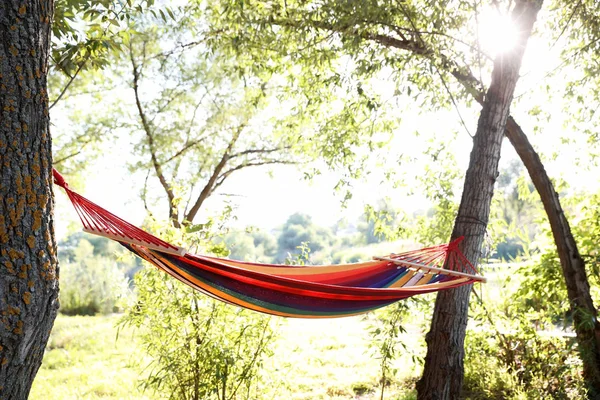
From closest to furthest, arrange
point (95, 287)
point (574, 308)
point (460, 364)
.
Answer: point (460, 364) → point (574, 308) → point (95, 287)

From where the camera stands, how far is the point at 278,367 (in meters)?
2.82

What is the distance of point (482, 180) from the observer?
2.62 metres

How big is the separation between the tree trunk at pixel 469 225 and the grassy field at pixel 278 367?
383 mm

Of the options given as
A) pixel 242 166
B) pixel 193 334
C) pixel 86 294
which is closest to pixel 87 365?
pixel 193 334

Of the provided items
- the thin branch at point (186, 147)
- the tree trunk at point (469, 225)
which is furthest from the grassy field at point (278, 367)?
the thin branch at point (186, 147)

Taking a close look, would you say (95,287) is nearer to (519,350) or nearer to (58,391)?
(58,391)

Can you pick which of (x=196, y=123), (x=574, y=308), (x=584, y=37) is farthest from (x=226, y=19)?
(x=196, y=123)

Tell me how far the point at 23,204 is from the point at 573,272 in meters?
2.96

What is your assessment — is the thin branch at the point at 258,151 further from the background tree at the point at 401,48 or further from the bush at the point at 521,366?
the bush at the point at 521,366

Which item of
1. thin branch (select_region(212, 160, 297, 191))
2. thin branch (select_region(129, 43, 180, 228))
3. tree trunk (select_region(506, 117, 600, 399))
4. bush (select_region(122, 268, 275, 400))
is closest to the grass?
bush (select_region(122, 268, 275, 400))

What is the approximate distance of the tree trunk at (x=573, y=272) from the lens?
9.97ft

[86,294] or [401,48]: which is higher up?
[401,48]

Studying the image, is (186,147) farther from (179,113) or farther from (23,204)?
(23,204)

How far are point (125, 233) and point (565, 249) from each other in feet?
8.49
